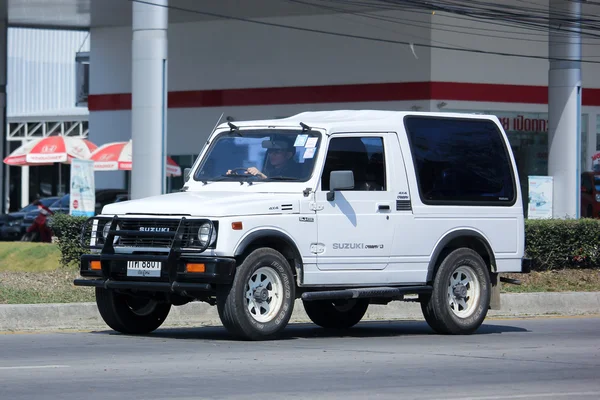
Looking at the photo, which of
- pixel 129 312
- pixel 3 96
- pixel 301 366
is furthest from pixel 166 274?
pixel 3 96

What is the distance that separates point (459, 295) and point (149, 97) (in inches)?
481

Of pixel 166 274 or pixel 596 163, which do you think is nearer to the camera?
pixel 166 274

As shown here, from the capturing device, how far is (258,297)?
37.5 feet

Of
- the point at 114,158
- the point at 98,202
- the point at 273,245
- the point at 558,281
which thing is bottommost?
the point at 558,281

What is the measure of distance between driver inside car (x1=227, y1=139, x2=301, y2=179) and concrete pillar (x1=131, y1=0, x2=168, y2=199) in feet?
38.3

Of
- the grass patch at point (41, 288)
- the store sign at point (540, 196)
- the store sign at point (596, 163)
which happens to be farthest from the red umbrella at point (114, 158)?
the store sign at point (596, 163)

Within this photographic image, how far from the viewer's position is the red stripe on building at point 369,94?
35.2 metres

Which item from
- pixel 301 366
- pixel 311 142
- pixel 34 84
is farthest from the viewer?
pixel 34 84

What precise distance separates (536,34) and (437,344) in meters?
26.1

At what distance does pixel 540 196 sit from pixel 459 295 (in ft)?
47.4

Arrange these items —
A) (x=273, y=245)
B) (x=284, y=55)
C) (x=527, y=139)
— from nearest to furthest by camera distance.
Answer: (x=273, y=245), (x=527, y=139), (x=284, y=55)

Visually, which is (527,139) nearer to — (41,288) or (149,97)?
(149,97)

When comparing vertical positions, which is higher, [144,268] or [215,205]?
[215,205]

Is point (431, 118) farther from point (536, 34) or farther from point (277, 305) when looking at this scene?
point (536, 34)
